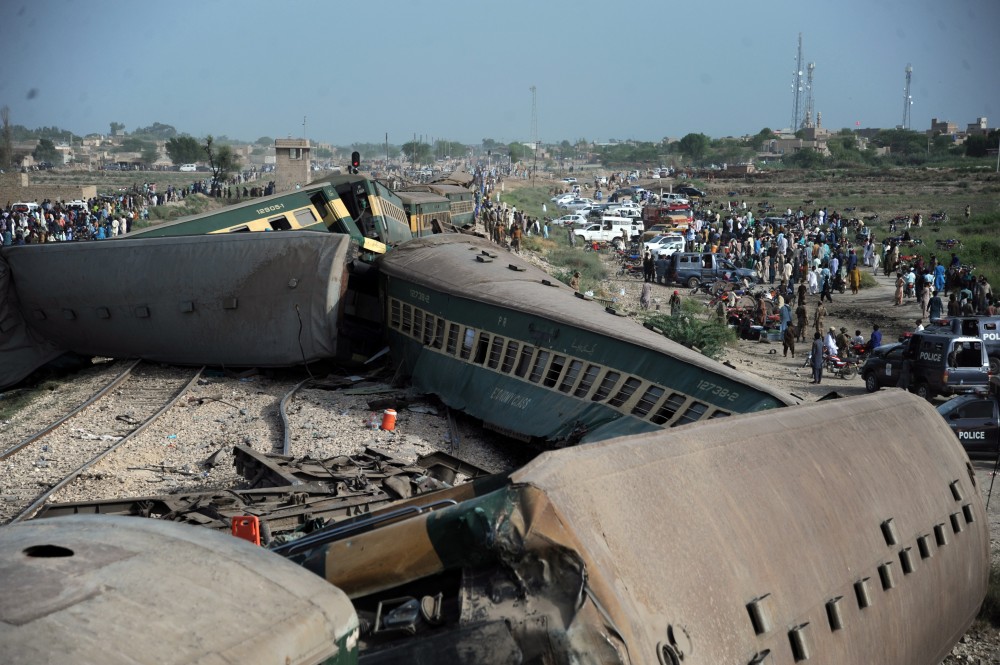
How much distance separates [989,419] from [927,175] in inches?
4114

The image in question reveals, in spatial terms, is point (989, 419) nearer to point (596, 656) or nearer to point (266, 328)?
point (266, 328)

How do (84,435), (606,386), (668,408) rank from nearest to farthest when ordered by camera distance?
(668,408) < (606,386) < (84,435)

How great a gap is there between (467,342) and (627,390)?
4.44 metres

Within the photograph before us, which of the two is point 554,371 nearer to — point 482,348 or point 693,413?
point 482,348

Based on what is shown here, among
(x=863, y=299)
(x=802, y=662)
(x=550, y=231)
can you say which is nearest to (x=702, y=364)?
(x=802, y=662)

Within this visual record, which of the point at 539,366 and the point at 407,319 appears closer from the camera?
the point at 539,366

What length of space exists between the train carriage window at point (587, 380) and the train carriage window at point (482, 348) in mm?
2619

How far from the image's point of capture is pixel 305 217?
26.8 metres

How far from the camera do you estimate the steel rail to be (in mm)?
16105

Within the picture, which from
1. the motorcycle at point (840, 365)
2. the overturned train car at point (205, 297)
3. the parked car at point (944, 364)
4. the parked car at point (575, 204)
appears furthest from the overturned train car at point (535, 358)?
the parked car at point (575, 204)

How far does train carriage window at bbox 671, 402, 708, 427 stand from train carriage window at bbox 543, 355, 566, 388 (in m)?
2.71

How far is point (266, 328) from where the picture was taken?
72.7 feet

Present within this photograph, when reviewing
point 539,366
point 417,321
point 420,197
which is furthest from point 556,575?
point 420,197

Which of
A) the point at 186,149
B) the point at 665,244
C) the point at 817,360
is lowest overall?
the point at 817,360
